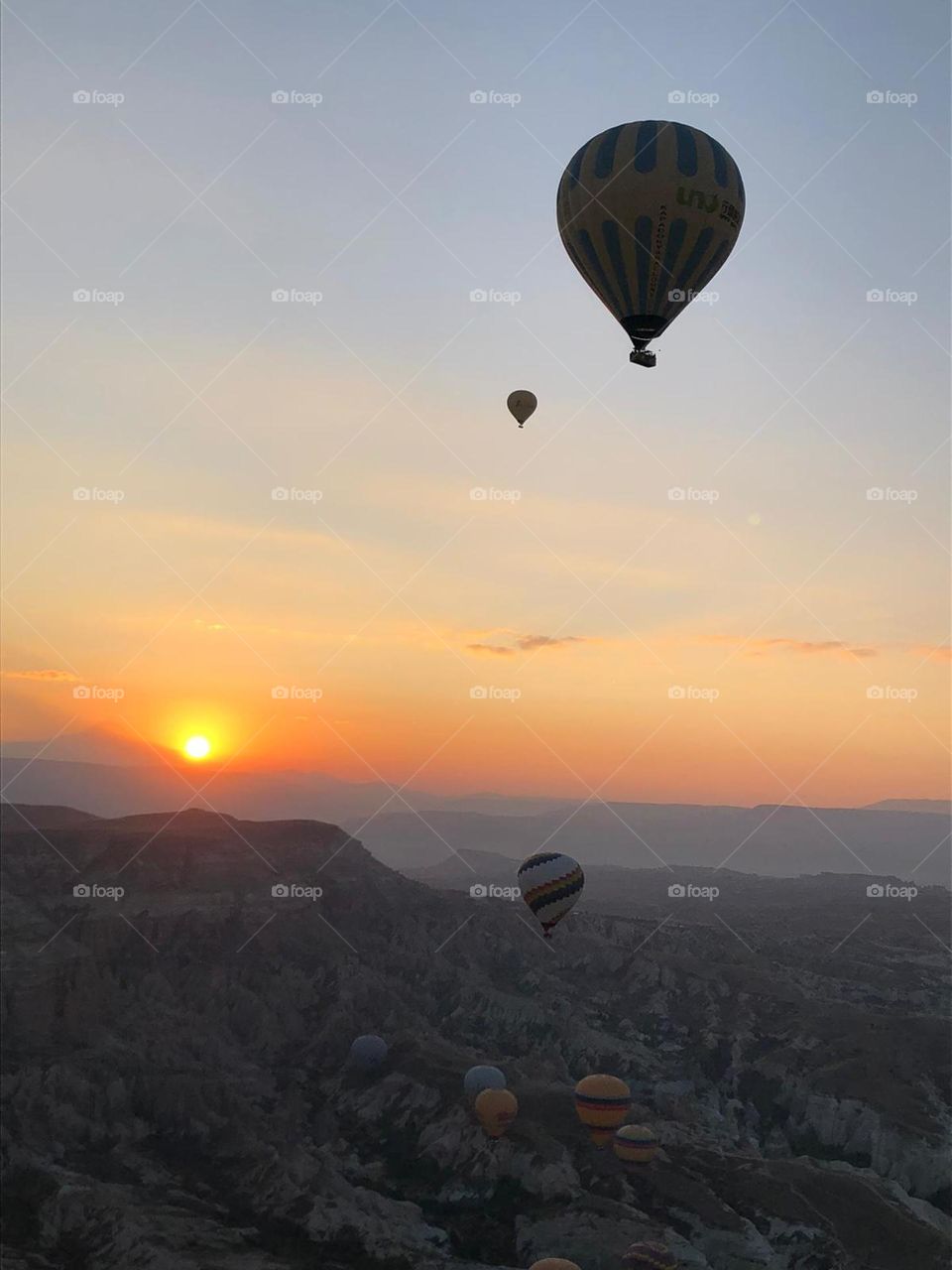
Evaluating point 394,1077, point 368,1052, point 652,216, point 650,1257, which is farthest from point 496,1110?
point 652,216

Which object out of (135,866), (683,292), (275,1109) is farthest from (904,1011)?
(683,292)

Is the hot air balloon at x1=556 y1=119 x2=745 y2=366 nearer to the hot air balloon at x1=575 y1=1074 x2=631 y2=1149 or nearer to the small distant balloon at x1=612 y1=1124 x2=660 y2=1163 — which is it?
the hot air balloon at x1=575 y1=1074 x2=631 y2=1149

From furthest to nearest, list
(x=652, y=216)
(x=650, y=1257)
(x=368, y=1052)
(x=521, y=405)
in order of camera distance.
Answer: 1. (x=368, y=1052)
2. (x=521, y=405)
3. (x=650, y=1257)
4. (x=652, y=216)

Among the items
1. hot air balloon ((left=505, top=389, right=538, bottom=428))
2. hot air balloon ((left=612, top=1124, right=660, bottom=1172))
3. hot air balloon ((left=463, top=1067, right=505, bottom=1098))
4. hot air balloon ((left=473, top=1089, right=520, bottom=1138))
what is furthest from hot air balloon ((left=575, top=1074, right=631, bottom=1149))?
hot air balloon ((left=505, top=389, right=538, bottom=428))

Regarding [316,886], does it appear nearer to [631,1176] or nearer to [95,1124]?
[95,1124]

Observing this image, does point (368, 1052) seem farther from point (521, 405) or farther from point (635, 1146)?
point (521, 405)

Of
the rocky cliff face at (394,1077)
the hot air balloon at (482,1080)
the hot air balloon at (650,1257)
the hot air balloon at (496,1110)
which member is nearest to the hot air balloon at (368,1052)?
the rocky cliff face at (394,1077)

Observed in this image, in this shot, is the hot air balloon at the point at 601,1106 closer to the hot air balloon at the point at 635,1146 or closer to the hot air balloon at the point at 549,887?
the hot air balloon at the point at 635,1146
